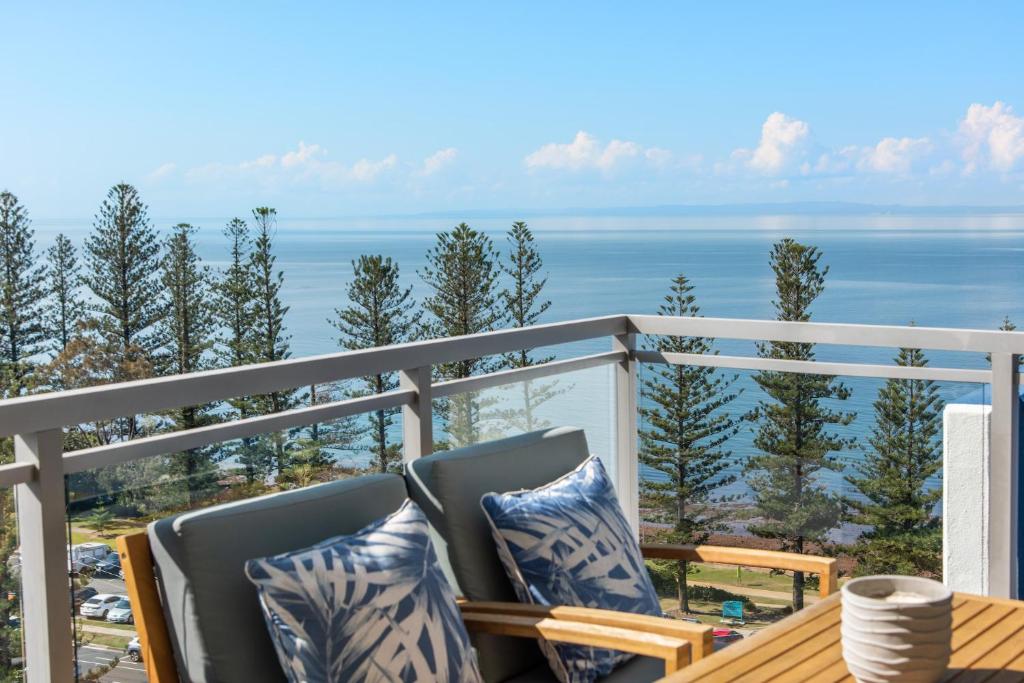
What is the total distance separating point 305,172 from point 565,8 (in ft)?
43.4

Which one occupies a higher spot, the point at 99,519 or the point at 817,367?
the point at 817,367

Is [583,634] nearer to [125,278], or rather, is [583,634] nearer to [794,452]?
[794,452]

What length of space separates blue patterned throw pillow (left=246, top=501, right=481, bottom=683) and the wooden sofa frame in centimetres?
15

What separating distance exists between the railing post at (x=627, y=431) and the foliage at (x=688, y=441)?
0.04 meters

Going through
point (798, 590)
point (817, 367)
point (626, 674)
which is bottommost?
point (798, 590)

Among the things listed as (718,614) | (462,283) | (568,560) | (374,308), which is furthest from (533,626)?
(462,283)

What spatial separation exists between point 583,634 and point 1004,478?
69.3 inches

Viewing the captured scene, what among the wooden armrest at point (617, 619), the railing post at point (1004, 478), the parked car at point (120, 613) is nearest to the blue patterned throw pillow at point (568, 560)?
the wooden armrest at point (617, 619)

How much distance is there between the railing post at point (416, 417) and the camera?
3.24 m

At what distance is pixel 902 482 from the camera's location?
3668 mm

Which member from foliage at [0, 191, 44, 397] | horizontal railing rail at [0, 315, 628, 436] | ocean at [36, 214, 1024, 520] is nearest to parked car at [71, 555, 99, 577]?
horizontal railing rail at [0, 315, 628, 436]

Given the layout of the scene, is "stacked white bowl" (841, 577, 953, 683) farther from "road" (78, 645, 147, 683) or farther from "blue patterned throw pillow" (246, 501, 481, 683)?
"road" (78, 645, 147, 683)

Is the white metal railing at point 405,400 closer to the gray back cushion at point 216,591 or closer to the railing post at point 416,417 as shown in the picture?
the railing post at point 416,417

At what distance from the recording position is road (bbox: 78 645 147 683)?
2.41 meters
